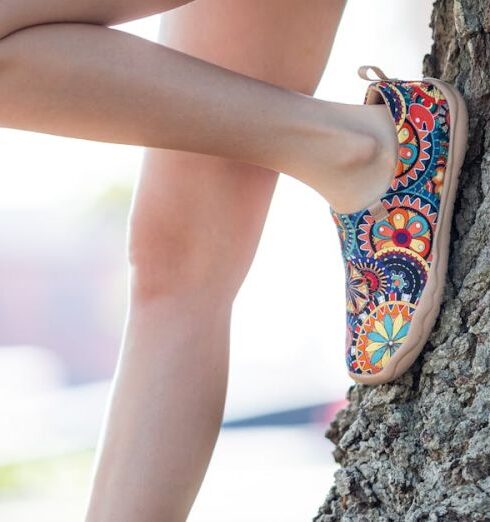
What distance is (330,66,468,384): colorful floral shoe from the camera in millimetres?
1403

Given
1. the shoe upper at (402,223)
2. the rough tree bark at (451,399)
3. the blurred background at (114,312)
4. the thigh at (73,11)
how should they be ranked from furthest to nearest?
the blurred background at (114,312) → the shoe upper at (402,223) → the rough tree bark at (451,399) → the thigh at (73,11)

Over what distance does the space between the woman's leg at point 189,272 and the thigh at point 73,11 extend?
0.66 ft

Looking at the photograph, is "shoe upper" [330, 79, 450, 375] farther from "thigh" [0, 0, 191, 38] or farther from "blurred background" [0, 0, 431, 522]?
"blurred background" [0, 0, 431, 522]

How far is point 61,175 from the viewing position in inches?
207

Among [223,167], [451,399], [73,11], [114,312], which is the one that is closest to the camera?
[73,11]

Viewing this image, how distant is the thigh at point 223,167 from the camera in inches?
56.6

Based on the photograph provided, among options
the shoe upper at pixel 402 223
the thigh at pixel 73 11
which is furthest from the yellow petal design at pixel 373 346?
the thigh at pixel 73 11

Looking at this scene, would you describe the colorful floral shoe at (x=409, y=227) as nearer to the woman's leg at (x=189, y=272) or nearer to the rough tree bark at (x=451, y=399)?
the rough tree bark at (x=451, y=399)

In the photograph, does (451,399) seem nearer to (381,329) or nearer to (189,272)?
(381,329)

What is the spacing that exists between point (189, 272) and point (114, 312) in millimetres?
3326

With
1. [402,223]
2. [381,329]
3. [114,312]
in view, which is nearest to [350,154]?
[402,223]

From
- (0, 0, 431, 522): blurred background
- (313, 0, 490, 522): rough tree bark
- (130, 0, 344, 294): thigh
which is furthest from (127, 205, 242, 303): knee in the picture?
(0, 0, 431, 522): blurred background

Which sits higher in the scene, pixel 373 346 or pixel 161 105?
pixel 161 105

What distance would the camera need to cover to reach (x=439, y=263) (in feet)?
4.60
